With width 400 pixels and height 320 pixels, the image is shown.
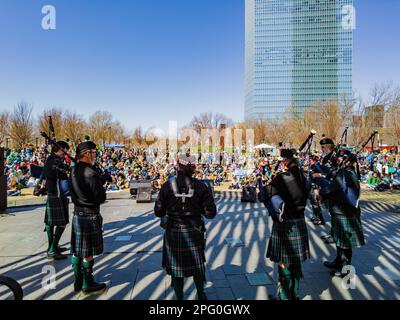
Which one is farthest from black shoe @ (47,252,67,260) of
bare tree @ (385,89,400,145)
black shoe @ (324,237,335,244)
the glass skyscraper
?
the glass skyscraper

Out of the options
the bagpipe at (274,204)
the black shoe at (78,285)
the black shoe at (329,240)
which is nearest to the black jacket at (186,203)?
the bagpipe at (274,204)

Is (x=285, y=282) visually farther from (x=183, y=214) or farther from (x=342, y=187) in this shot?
(x=342, y=187)

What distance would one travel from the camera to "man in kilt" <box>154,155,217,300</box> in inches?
104

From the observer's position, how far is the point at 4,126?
86.1 ft

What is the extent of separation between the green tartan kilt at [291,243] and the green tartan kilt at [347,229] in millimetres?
1025

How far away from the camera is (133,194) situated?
985 cm

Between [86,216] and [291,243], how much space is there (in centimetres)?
228

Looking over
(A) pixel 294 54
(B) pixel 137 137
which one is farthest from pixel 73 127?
(A) pixel 294 54

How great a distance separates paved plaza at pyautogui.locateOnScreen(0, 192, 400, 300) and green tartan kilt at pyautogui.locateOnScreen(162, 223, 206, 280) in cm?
61

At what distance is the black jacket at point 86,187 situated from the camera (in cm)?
308

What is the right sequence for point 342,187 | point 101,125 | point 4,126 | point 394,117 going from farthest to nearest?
point 101,125
point 4,126
point 394,117
point 342,187

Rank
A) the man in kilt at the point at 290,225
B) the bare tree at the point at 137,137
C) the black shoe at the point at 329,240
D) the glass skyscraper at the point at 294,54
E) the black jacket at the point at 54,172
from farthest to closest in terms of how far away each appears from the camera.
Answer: the glass skyscraper at the point at 294,54, the bare tree at the point at 137,137, the black shoe at the point at 329,240, the black jacket at the point at 54,172, the man in kilt at the point at 290,225

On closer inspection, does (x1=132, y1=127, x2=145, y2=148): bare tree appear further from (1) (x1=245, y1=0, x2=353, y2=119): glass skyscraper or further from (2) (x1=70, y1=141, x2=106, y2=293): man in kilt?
(2) (x1=70, y1=141, x2=106, y2=293): man in kilt

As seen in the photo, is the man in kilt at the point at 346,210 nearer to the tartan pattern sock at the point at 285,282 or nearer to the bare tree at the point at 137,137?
the tartan pattern sock at the point at 285,282
